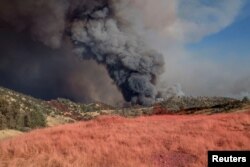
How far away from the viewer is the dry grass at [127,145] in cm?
2062

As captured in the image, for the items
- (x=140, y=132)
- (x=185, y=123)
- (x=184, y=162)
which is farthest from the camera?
(x=185, y=123)

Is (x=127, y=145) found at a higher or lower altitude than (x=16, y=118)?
lower

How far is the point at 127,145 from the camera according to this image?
2292cm

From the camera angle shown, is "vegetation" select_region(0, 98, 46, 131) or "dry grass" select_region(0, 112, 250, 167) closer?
"dry grass" select_region(0, 112, 250, 167)

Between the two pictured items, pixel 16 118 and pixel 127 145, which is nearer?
pixel 127 145

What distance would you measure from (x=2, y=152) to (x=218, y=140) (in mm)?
11003

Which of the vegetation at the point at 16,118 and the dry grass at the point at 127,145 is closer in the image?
the dry grass at the point at 127,145

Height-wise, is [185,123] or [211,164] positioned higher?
[185,123]

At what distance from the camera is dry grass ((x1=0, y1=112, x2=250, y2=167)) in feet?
67.7

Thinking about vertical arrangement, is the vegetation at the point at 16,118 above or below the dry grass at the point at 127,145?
above

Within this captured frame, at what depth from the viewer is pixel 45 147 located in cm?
2300

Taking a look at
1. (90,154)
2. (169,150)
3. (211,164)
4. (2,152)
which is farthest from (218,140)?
(2,152)

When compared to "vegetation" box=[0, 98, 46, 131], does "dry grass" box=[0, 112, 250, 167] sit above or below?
below

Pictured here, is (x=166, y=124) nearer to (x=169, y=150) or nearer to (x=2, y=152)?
(x=169, y=150)
